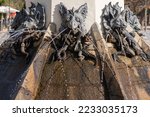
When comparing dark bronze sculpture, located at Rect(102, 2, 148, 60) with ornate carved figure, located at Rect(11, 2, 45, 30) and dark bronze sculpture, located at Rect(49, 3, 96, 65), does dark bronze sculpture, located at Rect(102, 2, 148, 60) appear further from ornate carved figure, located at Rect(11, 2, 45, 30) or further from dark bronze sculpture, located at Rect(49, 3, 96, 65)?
ornate carved figure, located at Rect(11, 2, 45, 30)

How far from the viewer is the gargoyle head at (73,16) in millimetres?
6906


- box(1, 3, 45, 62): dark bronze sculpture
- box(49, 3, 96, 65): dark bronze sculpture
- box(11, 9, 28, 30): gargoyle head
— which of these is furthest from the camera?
box(11, 9, 28, 30): gargoyle head

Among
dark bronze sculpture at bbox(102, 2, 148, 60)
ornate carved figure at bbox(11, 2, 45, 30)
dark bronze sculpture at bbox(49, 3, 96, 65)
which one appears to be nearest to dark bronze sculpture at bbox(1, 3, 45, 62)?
ornate carved figure at bbox(11, 2, 45, 30)

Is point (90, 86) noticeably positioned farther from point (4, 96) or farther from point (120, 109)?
point (4, 96)

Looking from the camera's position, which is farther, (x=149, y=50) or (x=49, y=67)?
(x=149, y=50)

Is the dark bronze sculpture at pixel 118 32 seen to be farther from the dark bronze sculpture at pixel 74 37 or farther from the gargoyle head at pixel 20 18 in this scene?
the gargoyle head at pixel 20 18

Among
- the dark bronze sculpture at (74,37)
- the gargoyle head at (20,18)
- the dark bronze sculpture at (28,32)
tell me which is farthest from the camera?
the gargoyle head at (20,18)

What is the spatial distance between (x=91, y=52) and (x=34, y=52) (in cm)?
85

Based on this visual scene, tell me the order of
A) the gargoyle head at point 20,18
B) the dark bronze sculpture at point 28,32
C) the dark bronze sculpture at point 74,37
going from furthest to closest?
the gargoyle head at point 20,18, the dark bronze sculpture at point 28,32, the dark bronze sculpture at point 74,37

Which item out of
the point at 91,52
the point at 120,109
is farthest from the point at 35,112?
the point at 91,52

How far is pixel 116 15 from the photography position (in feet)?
23.9

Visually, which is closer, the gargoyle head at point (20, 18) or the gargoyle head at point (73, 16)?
the gargoyle head at point (73, 16)

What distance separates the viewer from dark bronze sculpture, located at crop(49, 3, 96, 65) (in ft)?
22.4

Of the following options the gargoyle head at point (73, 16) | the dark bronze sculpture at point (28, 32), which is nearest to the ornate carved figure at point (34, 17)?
the dark bronze sculpture at point (28, 32)
